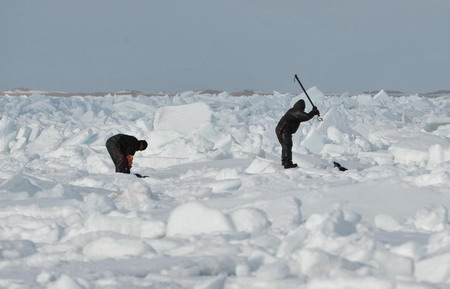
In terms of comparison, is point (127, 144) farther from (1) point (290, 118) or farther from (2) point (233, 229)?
(2) point (233, 229)

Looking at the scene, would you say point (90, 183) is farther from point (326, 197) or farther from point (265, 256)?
point (265, 256)

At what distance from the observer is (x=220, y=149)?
11.7m

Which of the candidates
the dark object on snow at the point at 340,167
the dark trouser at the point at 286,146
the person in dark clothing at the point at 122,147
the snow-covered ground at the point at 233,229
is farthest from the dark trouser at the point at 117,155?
the dark object on snow at the point at 340,167

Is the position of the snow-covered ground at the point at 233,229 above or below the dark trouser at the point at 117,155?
above

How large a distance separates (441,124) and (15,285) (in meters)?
15.1

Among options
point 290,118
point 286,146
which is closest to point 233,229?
point 286,146

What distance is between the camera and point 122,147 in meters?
9.72

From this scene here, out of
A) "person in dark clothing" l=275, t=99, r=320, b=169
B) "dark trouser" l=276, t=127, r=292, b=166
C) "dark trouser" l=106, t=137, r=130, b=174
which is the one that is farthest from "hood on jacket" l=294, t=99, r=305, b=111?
"dark trouser" l=106, t=137, r=130, b=174

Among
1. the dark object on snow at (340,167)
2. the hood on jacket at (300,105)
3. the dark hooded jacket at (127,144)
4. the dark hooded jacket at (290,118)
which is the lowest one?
the dark object on snow at (340,167)

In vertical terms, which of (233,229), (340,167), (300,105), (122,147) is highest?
(300,105)

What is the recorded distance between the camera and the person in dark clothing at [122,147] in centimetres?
968

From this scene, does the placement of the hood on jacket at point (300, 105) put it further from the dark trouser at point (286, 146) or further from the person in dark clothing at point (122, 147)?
the person in dark clothing at point (122, 147)

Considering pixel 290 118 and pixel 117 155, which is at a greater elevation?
pixel 290 118

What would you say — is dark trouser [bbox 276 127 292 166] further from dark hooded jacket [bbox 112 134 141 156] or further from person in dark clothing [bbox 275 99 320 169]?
dark hooded jacket [bbox 112 134 141 156]
